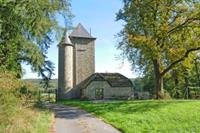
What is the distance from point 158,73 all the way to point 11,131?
94.9ft

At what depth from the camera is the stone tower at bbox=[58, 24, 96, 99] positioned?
5738cm

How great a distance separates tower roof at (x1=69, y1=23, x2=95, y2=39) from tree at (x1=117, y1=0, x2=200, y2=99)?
2096 centimetres

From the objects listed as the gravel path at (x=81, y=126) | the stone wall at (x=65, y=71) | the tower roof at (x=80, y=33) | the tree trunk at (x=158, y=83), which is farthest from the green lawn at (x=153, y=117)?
the tower roof at (x=80, y=33)

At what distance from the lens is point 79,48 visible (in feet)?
199

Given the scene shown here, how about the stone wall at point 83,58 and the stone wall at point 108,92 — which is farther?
the stone wall at point 83,58

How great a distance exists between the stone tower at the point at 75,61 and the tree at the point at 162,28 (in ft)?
60.9

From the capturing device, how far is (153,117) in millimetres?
26969

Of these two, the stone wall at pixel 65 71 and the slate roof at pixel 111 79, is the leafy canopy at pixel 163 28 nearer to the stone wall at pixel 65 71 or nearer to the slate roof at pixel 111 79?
the slate roof at pixel 111 79

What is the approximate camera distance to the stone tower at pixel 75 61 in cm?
5738

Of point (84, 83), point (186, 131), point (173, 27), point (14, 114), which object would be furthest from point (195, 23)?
point (14, 114)

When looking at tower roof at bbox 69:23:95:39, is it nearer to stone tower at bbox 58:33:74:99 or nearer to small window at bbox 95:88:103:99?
stone tower at bbox 58:33:74:99

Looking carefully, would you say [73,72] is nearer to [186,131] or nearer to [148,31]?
[148,31]

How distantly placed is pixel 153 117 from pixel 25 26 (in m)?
11.0

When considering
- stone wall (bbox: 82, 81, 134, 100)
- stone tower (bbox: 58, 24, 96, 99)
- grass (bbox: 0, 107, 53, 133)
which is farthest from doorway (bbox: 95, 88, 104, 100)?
grass (bbox: 0, 107, 53, 133)
